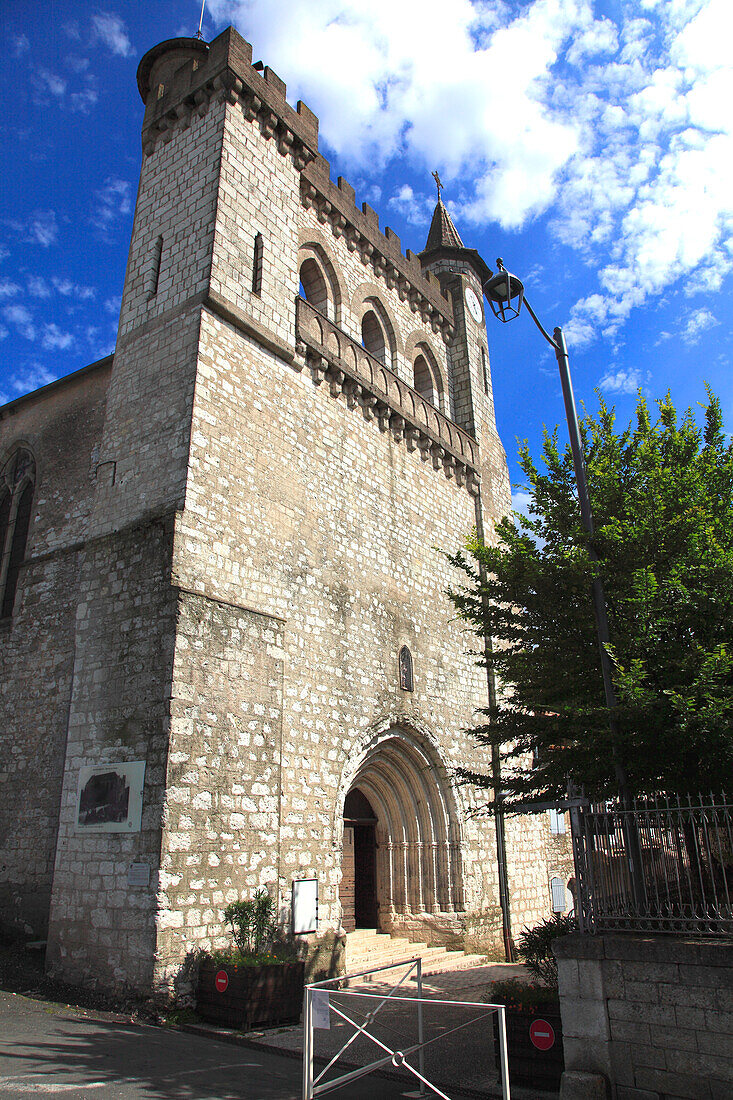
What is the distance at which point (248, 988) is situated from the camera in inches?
290

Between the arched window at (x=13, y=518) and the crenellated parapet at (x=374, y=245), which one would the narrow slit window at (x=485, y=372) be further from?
the arched window at (x=13, y=518)

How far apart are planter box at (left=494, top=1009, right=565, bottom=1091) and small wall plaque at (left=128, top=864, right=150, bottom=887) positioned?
392 centimetres

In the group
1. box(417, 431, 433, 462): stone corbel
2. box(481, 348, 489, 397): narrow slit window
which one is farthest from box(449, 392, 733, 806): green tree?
box(481, 348, 489, 397): narrow slit window

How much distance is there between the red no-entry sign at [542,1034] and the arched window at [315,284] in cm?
1221

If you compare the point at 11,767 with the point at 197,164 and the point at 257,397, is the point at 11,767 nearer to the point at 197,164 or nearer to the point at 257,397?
the point at 257,397

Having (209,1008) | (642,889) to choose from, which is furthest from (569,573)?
(209,1008)

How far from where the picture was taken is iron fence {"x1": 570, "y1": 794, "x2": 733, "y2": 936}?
5605mm

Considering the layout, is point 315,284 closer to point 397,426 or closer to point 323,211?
point 323,211

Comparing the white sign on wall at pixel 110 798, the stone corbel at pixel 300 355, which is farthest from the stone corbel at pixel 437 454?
the white sign on wall at pixel 110 798

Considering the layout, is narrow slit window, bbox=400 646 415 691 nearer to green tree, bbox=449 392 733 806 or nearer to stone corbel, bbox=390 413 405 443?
green tree, bbox=449 392 733 806

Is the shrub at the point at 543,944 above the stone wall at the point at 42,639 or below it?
below

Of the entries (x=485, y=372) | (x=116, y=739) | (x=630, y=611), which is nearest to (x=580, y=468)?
(x=630, y=611)

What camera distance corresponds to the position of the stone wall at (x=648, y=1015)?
489 centimetres

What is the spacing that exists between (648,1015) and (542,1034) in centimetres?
119
